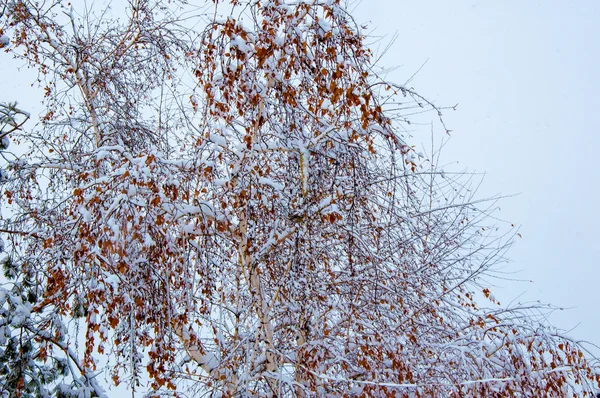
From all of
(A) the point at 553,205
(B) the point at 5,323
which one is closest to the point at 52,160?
(B) the point at 5,323

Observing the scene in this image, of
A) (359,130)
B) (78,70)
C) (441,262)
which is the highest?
(78,70)

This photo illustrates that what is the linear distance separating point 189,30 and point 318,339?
3.79m

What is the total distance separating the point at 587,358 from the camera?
4.09 meters

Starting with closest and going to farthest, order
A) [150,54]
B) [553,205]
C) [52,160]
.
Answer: [52,160]
[150,54]
[553,205]

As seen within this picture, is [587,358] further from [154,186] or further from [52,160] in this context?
[52,160]

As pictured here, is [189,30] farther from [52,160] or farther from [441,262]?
[441,262]

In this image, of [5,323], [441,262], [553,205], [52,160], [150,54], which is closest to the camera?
[5,323]

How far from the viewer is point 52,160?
5.77 m

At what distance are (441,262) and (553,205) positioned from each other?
422ft

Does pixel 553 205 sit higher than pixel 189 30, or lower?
higher

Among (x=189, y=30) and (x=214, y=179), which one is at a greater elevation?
(x=189, y=30)

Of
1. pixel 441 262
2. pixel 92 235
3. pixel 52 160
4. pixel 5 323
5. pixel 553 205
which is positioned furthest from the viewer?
pixel 553 205

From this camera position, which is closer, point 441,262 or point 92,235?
point 92,235

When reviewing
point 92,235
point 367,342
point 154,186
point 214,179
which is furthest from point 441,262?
point 92,235
